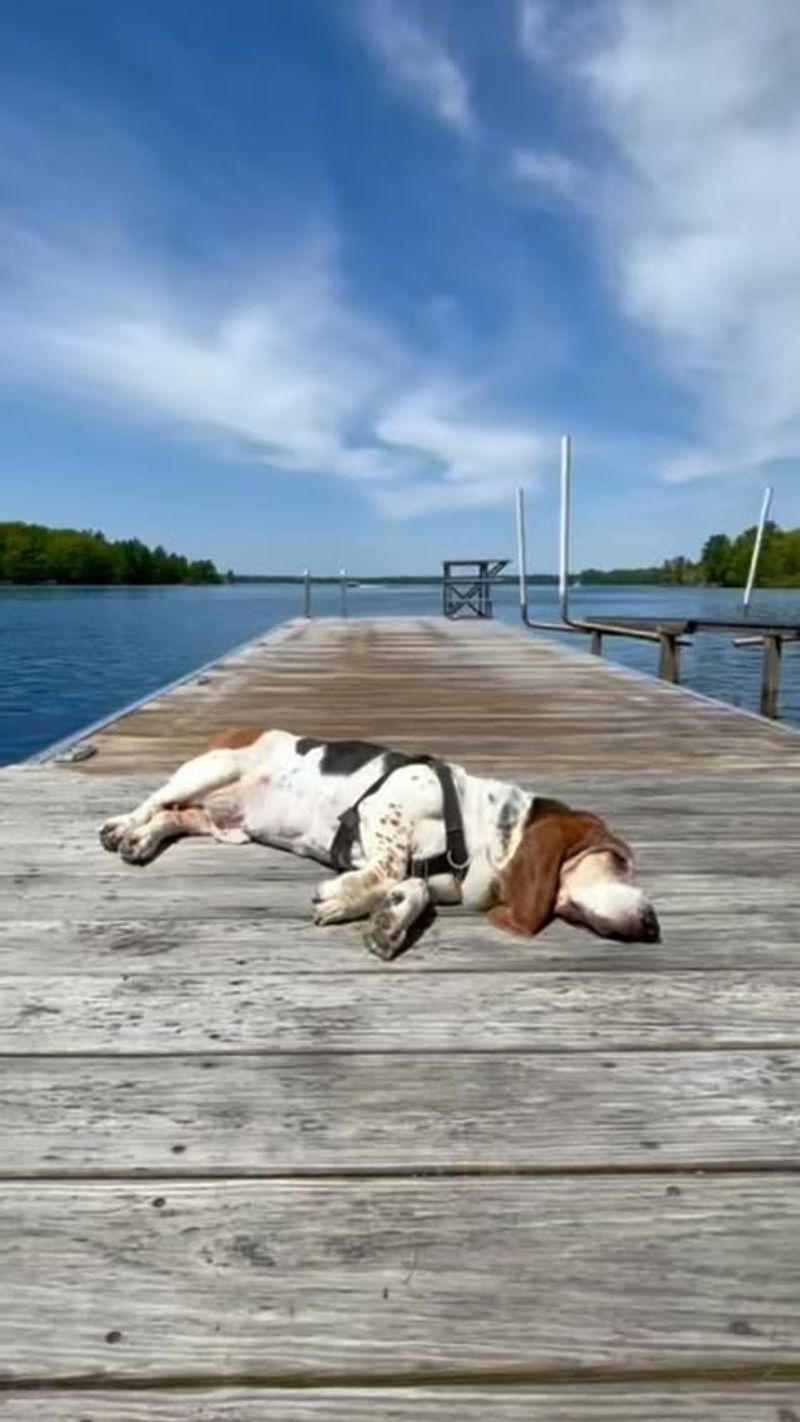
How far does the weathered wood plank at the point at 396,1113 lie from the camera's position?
145cm

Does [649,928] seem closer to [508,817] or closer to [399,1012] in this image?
[508,817]

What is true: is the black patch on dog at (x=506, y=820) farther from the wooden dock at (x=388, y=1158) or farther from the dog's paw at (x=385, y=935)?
the dog's paw at (x=385, y=935)

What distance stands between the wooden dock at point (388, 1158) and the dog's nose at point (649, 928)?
65 mm

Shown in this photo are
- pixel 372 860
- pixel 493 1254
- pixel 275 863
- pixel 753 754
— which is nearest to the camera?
pixel 493 1254

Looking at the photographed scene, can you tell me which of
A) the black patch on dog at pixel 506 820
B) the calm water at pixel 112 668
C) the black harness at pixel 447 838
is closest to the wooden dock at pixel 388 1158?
the black harness at pixel 447 838

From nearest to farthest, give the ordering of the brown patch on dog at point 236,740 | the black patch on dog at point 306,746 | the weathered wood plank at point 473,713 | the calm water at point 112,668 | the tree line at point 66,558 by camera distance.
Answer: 1. the black patch on dog at point 306,746
2. the brown patch on dog at point 236,740
3. the weathered wood plank at point 473,713
4. the calm water at point 112,668
5. the tree line at point 66,558

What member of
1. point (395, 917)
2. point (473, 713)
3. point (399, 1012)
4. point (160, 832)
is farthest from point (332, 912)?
point (473, 713)

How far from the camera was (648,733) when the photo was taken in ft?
20.8

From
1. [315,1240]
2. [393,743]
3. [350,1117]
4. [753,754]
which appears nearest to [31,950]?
[350,1117]

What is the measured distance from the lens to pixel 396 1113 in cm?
157

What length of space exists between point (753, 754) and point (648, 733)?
39.7 inches

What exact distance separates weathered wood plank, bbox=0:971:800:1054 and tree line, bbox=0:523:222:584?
130m

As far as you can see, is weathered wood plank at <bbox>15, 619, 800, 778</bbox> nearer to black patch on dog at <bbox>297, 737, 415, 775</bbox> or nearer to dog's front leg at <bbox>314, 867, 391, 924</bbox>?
black patch on dog at <bbox>297, 737, 415, 775</bbox>

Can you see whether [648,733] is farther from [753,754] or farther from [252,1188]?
[252,1188]
